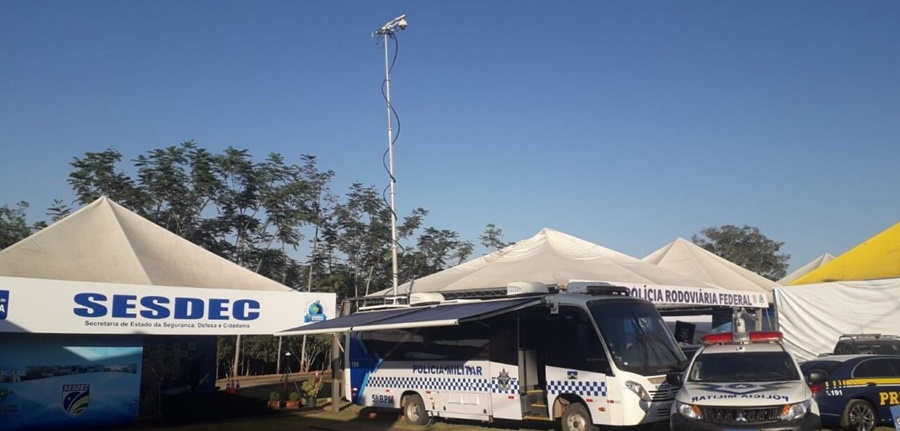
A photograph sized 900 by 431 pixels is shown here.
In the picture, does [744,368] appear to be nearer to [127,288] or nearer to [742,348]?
[742,348]

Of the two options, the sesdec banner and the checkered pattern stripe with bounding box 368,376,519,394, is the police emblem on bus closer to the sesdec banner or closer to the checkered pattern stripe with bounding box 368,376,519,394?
the checkered pattern stripe with bounding box 368,376,519,394

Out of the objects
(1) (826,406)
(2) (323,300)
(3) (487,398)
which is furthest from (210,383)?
(1) (826,406)

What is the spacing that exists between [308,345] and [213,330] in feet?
64.9

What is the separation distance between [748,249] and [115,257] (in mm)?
59653

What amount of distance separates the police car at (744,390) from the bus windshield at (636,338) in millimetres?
1112

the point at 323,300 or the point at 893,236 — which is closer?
the point at 323,300

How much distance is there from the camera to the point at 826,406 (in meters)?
12.8

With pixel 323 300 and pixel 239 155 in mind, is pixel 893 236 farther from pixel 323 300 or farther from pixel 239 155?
pixel 239 155

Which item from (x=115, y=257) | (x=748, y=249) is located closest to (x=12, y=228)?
(x=115, y=257)

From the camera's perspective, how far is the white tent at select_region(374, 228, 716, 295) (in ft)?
70.3

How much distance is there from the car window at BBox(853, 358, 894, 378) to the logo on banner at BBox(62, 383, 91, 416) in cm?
1572

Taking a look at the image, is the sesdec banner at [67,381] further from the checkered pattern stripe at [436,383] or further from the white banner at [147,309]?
the checkered pattern stripe at [436,383]

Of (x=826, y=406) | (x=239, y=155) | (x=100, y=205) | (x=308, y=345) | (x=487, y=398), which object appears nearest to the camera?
(x=826, y=406)

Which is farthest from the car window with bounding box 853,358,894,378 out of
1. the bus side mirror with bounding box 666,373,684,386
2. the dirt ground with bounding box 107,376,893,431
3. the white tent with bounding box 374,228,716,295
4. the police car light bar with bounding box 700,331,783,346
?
the white tent with bounding box 374,228,716,295
